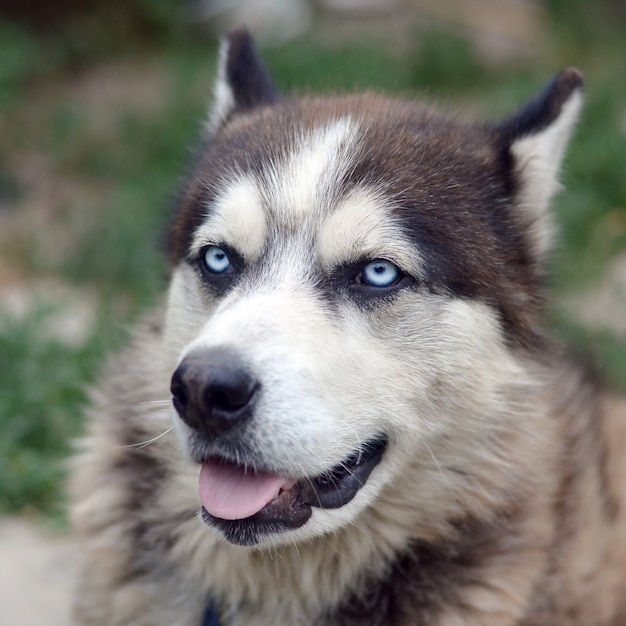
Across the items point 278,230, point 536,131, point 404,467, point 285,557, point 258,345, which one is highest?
point 536,131

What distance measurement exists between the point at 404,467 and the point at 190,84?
717 cm

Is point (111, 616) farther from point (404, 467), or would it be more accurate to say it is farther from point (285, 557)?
point (404, 467)

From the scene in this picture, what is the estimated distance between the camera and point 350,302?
2840mm

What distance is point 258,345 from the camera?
248 cm

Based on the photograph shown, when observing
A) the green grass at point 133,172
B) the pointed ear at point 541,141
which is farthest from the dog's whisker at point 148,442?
the pointed ear at point 541,141

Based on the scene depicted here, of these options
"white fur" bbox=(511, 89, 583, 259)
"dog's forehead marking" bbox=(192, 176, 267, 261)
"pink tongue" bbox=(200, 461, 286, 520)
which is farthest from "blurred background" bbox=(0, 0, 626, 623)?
"pink tongue" bbox=(200, 461, 286, 520)

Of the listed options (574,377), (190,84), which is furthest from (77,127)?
(574,377)

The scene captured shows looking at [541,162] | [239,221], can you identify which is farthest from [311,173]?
[541,162]

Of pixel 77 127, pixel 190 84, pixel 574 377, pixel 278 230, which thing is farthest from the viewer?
pixel 190 84

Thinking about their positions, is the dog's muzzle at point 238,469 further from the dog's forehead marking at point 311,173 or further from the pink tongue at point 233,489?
the dog's forehead marking at point 311,173

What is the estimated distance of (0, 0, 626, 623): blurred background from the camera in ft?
16.5

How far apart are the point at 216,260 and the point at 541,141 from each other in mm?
1260

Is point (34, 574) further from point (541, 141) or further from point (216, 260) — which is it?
point (541, 141)

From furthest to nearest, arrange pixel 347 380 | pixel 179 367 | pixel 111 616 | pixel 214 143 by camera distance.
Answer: pixel 214 143
pixel 111 616
pixel 347 380
pixel 179 367
